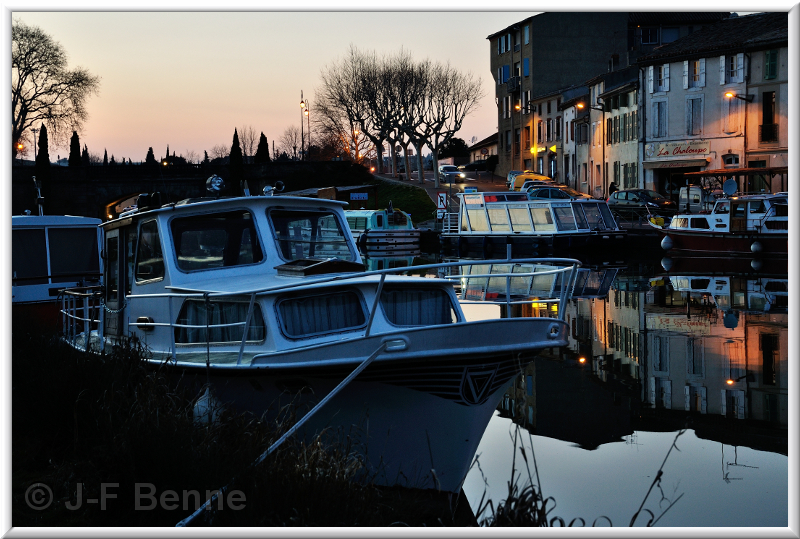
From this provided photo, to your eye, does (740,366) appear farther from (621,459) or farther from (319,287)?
(319,287)

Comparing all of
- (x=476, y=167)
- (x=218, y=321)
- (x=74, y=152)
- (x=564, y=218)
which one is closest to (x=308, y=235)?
(x=218, y=321)

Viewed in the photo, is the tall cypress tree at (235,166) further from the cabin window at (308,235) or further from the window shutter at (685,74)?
the cabin window at (308,235)

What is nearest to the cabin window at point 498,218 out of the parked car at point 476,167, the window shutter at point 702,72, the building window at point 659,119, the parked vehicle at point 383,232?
the parked vehicle at point 383,232

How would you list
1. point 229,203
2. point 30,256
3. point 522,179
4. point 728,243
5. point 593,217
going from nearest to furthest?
point 229,203
point 30,256
point 728,243
point 593,217
point 522,179

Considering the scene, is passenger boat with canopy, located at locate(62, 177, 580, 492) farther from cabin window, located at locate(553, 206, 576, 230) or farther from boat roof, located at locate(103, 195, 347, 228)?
cabin window, located at locate(553, 206, 576, 230)

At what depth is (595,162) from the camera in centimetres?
6325

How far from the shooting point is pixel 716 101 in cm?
4691

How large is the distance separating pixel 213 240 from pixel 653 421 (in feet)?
18.0

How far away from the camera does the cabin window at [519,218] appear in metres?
40.9

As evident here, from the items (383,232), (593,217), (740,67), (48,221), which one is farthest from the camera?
(740,67)

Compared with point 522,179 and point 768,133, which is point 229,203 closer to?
point 768,133

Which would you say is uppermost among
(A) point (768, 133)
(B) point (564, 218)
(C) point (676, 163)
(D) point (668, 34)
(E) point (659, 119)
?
(D) point (668, 34)

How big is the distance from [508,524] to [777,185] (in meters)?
39.8

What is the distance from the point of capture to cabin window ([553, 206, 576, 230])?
39312 millimetres
